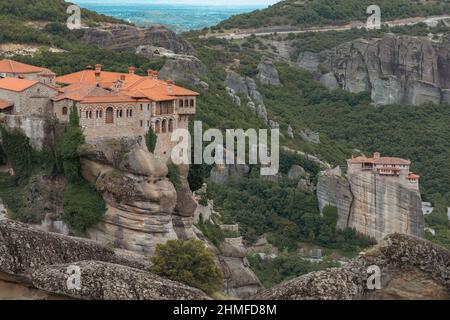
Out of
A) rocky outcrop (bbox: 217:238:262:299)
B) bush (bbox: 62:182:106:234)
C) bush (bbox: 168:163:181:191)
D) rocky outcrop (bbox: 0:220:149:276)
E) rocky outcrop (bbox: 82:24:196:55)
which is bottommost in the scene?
rocky outcrop (bbox: 217:238:262:299)

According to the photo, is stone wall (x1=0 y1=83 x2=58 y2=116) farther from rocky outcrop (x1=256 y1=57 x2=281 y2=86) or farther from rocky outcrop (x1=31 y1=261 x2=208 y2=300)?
rocky outcrop (x1=256 y1=57 x2=281 y2=86)

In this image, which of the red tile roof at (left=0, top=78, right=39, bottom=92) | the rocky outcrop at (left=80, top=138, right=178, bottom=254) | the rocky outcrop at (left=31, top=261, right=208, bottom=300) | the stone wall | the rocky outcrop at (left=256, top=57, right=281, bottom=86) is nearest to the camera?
the rocky outcrop at (left=31, top=261, right=208, bottom=300)

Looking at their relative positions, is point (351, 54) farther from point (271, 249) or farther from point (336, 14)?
point (271, 249)

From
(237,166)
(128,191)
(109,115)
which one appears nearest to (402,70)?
(237,166)

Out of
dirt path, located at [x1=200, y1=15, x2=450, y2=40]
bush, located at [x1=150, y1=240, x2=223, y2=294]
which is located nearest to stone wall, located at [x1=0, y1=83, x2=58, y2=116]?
bush, located at [x1=150, y1=240, x2=223, y2=294]

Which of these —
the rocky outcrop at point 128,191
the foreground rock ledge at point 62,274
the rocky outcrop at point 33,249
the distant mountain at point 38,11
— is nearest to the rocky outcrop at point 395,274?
the foreground rock ledge at point 62,274

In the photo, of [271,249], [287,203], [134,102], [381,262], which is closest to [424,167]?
[287,203]
